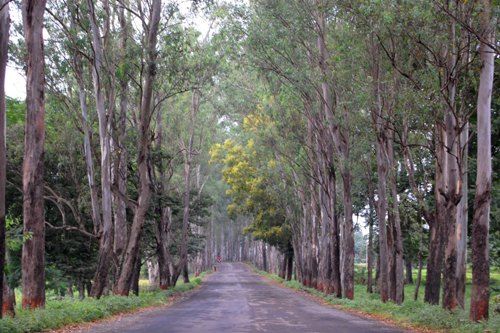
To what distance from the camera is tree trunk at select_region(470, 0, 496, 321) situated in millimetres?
13422

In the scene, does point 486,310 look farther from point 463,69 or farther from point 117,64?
point 117,64

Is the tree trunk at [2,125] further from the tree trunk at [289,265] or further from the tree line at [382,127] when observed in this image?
the tree trunk at [289,265]

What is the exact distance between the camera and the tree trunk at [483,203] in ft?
44.0

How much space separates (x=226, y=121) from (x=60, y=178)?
53.8 ft

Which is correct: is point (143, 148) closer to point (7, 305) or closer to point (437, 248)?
point (7, 305)

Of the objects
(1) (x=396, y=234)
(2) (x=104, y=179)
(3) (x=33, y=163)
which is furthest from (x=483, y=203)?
(2) (x=104, y=179)

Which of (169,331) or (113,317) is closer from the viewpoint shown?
(169,331)

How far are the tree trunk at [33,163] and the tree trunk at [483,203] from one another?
34.7ft

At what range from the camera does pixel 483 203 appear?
13.6 metres

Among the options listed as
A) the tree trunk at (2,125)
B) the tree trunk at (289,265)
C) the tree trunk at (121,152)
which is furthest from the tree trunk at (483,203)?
the tree trunk at (289,265)

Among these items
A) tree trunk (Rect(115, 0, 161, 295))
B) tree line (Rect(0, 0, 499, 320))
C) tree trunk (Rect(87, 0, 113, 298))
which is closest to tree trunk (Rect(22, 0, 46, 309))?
tree line (Rect(0, 0, 499, 320))

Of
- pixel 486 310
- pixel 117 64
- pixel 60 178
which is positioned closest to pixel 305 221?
pixel 60 178

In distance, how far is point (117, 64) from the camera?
76.2 feet

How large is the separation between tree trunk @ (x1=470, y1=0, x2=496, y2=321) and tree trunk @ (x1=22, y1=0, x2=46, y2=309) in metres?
10.6
